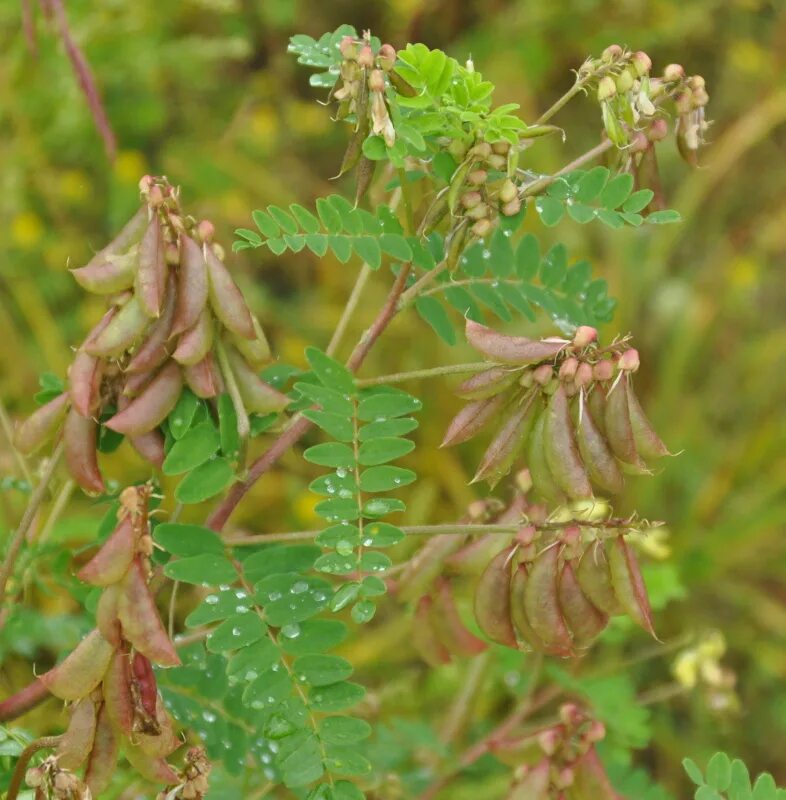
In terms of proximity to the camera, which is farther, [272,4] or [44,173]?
[272,4]

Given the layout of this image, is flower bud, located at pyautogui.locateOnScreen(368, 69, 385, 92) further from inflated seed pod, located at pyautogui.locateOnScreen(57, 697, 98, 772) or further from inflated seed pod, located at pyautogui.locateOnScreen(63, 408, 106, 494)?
inflated seed pod, located at pyautogui.locateOnScreen(57, 697, 98, 772)

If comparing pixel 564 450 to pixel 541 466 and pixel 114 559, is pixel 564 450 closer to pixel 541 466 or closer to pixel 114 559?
pixel 541 466

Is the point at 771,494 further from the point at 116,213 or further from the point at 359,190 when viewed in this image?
the point at 359,190

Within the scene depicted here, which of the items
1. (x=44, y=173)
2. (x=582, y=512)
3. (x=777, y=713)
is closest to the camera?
(x=582, y=512)

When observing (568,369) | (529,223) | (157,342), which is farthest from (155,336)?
(529,223)

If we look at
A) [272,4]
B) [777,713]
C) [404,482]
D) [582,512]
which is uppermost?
[272,4]

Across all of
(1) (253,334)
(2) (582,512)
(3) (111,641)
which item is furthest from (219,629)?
(2) (582,512)
